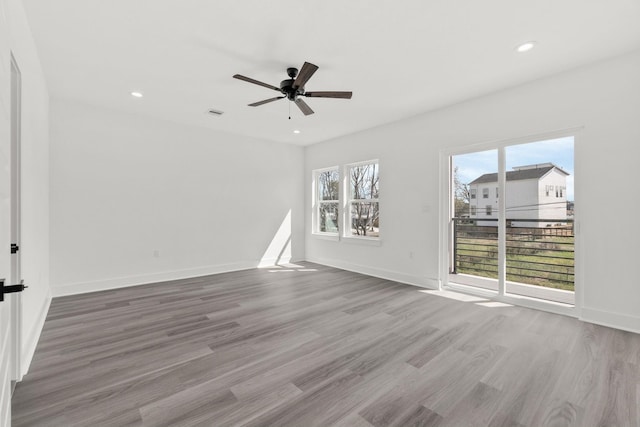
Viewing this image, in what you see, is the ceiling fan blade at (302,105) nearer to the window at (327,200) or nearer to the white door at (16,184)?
the white door at (16,184)

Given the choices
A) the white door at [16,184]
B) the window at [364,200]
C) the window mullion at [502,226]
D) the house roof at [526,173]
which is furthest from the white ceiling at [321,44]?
the window at [364,200]

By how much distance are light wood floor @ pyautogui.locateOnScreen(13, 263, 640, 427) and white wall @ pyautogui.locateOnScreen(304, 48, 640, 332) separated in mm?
556

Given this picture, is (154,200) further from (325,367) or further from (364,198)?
(325,367)

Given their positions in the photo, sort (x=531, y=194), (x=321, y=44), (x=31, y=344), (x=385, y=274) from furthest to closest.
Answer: (x=385, y=274)
(x=531, y=194)
(x=321, y=44)
(x=31, y=344)

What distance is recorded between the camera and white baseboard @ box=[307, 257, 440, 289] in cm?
446

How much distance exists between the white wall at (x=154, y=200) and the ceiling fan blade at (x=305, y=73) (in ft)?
9.80

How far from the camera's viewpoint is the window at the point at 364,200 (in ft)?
18.0

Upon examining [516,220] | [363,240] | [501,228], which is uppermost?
[516,220]

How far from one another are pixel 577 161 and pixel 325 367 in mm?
3338

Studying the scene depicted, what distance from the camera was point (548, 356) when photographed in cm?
236

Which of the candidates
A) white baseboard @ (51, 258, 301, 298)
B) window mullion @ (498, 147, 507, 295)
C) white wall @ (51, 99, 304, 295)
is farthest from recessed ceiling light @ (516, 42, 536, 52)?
white baseboard @ (51, 258, 301, 298)

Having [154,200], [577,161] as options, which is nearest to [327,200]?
[154,200]

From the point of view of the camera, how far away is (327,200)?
646 centimetres

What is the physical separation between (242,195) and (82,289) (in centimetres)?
280
